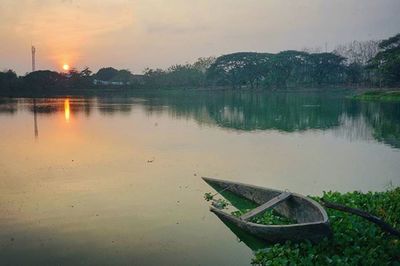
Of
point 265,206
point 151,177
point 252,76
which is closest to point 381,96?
point 252,76

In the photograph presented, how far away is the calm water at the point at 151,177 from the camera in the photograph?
25.8ft

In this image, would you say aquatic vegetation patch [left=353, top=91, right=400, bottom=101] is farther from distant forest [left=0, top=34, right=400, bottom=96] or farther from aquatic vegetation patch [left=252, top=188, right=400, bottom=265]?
aquatic vegetation patch [left=252, top=188, right=400, bottom=265]

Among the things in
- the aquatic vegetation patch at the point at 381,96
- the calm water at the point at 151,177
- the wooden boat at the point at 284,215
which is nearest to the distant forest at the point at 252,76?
the aquatic vegetation patch at the point at 381,96

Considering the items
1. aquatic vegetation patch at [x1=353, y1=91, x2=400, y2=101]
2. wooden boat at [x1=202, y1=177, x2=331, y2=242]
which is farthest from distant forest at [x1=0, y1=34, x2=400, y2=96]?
wooden boat at [x1=202, y1=177, x2=331, y2=242]

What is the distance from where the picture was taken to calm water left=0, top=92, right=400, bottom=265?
787 centimetres

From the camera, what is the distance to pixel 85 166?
47.6ft

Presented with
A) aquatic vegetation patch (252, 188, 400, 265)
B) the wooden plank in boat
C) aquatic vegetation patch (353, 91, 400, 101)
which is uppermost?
aquatic vegetation patch (353, 91, 400, 101)

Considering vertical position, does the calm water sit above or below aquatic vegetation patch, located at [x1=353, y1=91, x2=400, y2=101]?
below

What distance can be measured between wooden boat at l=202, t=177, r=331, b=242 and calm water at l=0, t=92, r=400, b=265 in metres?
0.43

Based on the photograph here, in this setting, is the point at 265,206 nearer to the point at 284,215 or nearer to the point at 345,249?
the point at 284,215

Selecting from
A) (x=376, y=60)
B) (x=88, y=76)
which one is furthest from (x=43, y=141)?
(x=88, y=76)

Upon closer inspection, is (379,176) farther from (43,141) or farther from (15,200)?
(43,141)

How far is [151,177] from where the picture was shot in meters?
13.1

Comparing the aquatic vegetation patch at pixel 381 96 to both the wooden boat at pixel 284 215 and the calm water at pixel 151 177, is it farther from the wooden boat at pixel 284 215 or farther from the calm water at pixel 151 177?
the wooden boat at pixel 284 215
